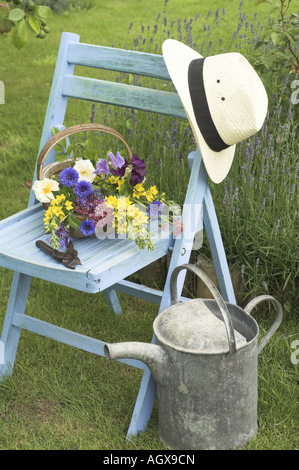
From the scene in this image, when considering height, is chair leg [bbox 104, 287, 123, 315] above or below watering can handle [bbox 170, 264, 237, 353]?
below

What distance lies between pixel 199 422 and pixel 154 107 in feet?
3.78

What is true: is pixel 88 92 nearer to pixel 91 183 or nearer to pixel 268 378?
pixel 91 183

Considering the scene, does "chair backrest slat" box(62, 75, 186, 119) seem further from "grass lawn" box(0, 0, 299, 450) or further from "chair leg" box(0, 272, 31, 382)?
"grass lawn" box(0, 0, 299, 450)

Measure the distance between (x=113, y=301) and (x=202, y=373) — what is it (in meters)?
1.02

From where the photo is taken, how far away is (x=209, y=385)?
2.03 metres

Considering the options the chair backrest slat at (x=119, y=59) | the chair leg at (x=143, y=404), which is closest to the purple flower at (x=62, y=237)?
the chair leg at (x=143, y=404)

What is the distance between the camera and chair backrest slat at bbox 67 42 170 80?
7.59ft

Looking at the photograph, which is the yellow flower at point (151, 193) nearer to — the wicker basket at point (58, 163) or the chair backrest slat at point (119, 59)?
the wicker basket at point (58, 163)

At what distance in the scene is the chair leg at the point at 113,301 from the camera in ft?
9.61

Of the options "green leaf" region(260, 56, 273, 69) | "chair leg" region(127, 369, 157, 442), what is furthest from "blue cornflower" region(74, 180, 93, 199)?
"green leaf" region(260, 56, 273, 69)

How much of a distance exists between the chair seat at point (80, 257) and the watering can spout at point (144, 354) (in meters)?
0.20
